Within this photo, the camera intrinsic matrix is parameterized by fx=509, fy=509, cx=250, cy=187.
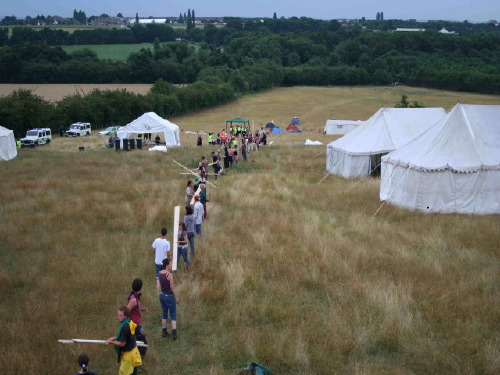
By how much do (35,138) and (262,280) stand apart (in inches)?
1160

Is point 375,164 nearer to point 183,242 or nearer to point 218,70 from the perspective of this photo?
point 183,242

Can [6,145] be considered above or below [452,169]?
below

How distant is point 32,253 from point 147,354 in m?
5.76

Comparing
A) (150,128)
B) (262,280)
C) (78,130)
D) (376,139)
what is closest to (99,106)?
(78,130)

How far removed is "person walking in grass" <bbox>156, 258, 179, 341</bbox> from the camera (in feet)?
24.7

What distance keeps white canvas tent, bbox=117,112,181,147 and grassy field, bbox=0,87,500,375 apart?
12.9 m

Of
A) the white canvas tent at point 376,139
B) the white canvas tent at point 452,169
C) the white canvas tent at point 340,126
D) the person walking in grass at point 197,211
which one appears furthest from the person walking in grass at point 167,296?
the white canvas tent at point 340,126

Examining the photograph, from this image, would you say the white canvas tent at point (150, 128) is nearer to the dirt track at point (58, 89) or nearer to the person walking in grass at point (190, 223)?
the person walking in grass at point (190, 223)

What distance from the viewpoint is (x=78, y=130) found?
4269 centimetres

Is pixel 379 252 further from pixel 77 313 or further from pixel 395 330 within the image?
pixel 77 313

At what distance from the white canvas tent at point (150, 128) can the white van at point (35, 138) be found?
6.73 meters

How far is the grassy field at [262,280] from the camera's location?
7230 mm

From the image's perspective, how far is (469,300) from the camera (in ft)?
28.9

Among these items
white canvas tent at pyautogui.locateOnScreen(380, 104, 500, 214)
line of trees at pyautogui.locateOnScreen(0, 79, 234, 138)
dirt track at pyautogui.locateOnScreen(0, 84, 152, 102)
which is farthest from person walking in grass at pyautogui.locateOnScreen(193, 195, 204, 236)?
dirt track at pyautogui.locateOnScreen(0, 84, 152, 102)
